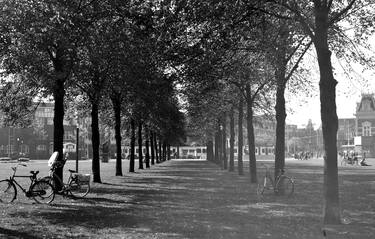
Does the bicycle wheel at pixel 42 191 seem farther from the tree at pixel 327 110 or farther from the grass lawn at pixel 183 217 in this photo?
the tree at pixel 327 110

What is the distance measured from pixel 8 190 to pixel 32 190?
35.4 inches

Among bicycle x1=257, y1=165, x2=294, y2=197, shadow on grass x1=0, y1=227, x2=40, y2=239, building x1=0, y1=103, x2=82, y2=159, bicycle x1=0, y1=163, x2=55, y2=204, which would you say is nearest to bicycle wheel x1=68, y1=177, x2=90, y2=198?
bicycle x1=0, y1=163, x2=55, y2=204

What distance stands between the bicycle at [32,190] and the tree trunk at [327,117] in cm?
798

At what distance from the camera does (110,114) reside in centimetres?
3800

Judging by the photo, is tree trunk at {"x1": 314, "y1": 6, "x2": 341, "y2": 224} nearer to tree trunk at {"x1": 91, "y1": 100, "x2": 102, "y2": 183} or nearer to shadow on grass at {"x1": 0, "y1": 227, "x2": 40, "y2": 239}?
shadow on grass at {"x1": 0, "y1": 227, "x2": 40, "y2": 239}

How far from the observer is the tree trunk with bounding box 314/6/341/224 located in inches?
473

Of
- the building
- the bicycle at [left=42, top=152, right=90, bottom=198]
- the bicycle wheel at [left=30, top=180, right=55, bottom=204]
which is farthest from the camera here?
the building

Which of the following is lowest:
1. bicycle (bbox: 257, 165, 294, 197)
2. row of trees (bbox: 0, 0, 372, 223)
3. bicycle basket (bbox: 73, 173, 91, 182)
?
bicycle (bbox: 257, 165, 294, 197)

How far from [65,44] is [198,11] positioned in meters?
3.15

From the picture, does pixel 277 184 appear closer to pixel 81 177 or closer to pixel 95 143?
pixel 81 177

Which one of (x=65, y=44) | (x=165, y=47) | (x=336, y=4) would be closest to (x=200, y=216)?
(x=165, y=47)

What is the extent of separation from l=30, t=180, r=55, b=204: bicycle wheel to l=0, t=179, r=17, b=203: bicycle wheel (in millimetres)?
671

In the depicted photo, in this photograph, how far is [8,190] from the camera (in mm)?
15859

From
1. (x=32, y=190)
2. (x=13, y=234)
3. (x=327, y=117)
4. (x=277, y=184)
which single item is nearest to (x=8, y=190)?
(x=32, y=190)
